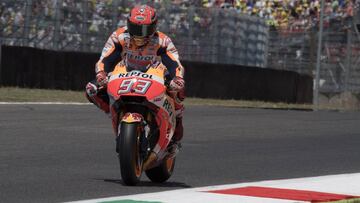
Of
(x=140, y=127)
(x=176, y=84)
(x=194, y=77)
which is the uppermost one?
(x=176, y=84)

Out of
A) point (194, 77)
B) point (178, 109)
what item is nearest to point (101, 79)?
point (178, 109)

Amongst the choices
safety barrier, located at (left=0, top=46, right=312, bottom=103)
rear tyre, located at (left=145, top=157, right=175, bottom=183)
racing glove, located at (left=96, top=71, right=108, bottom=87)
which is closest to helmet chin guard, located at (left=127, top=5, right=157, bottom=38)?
racing glove, located at (left=96, top=71, right=108, bottom=87)

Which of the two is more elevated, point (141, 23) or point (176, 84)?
point (141, 23)

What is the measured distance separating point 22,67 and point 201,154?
1133 centimetres

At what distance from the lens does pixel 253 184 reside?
8.33 m

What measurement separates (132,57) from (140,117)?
0.59 metres

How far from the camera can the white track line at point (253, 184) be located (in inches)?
272

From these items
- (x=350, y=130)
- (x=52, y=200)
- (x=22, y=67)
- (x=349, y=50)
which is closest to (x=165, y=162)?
(x=52, y=200)

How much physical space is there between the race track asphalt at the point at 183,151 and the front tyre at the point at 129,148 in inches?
5.7

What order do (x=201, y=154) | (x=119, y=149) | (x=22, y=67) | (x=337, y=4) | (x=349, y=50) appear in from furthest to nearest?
1. (x=337, y=4)
2. (x=349, y=50)
3. (x=22, y=67)
4. (x=201, y=154)
5. (x=119, y=149)

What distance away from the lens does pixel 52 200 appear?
716 cm

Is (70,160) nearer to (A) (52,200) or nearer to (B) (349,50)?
(A) (52,200)

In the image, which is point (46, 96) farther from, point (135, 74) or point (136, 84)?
point (136, 84)

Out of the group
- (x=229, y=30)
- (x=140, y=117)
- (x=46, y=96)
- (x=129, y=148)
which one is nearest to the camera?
(x=129, y=148)
